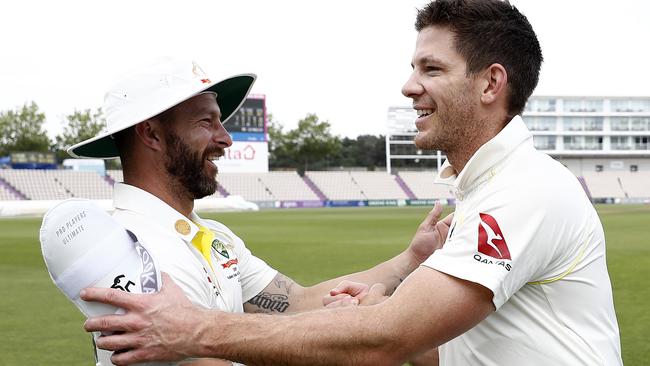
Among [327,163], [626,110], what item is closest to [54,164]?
[327,163]

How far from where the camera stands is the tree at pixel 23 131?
73.8m

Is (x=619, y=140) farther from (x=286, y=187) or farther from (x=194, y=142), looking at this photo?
(x=194, y=142)

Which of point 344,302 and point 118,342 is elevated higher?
point 118,342

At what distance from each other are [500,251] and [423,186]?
7917 centimetres

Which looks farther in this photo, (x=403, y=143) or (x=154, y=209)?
(x=403, y=143)

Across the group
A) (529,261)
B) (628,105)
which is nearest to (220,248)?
(529,261)

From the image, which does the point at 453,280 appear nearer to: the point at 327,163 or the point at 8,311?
the point at 8,311

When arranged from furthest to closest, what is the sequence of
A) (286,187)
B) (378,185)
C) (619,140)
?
(619,140) < (378,185) < (286,187)

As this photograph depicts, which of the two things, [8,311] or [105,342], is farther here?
[8,311]

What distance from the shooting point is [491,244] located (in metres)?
2.09

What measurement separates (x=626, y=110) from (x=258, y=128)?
70214 mm

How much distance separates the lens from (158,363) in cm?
228

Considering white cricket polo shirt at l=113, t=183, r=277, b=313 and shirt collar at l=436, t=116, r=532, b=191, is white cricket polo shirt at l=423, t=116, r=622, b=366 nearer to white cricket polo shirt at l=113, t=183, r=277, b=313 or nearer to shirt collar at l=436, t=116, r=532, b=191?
shirt collar at l=436, t=116, r=532, b=191

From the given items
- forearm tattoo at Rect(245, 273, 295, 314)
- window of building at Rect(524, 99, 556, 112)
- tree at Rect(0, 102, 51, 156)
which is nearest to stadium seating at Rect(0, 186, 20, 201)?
tree at Rect(0, 102, 51, 156)
